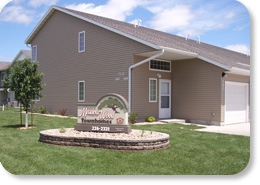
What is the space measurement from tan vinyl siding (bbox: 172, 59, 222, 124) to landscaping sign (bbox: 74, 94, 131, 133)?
19.0ft

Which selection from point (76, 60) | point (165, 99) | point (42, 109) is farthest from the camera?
point (42, 109)

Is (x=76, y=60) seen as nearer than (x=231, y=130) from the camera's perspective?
No

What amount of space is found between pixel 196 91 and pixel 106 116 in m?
6.24

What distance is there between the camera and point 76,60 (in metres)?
14.2

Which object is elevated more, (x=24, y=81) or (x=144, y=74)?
(x=144, y=74)

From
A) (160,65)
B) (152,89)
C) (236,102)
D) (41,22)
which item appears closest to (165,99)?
(152,89)

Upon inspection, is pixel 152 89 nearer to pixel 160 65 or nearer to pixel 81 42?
pixel 160 65

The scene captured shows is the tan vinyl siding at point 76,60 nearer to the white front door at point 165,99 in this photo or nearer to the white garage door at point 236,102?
the white front door at point 165,99

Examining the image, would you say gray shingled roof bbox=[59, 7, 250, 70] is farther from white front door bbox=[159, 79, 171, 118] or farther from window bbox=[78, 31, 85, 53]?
white front door bbox=[159, 79, 171, 118]

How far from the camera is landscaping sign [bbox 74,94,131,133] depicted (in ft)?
23.9

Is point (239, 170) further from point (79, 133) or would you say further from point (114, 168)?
point (79, 133)

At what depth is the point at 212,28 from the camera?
8.48 m

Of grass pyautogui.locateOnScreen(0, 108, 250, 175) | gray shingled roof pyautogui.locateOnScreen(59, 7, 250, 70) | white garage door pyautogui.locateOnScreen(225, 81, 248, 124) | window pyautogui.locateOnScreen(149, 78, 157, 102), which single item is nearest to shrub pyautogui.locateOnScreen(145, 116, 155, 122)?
window pyautogui.locateOnScreen(149, 78, 157, 102)

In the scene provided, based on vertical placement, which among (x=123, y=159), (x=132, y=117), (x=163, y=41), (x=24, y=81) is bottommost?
(x=123, y=159)
